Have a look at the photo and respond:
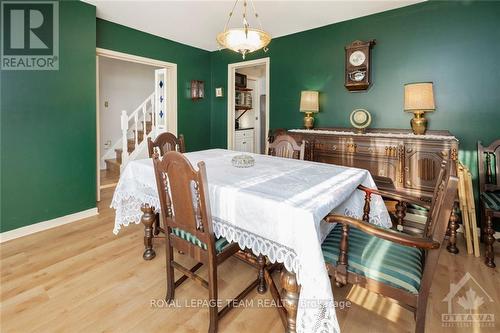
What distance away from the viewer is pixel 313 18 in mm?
3326

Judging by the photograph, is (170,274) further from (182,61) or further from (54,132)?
(182,61)

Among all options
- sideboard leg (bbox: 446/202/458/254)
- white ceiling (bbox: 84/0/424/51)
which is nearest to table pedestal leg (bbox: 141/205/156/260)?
white ceiling (bbox: 84/0/424/51)

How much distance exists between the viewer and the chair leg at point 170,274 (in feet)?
5.44

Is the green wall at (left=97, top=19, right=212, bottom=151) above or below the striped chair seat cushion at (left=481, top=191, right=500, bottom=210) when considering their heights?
above

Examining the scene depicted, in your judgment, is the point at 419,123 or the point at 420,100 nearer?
the point at 420,100

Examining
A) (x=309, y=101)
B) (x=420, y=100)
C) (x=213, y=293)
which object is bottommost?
(x=213, y=293)

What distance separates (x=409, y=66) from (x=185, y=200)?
9.73 feet

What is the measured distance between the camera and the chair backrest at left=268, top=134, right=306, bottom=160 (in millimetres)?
2578

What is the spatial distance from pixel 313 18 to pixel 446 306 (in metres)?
3.22

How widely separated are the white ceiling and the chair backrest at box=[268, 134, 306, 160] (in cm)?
153

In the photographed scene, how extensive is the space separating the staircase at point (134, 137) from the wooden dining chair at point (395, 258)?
4091mm

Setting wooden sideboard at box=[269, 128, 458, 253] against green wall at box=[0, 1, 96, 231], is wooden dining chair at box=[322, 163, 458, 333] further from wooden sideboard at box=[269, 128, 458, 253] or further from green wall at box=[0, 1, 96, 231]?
green wall at box=[0, 1, 96, 231]

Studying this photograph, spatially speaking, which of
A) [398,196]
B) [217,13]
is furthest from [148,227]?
[217,13]

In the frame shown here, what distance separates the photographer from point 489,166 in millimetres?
2535
